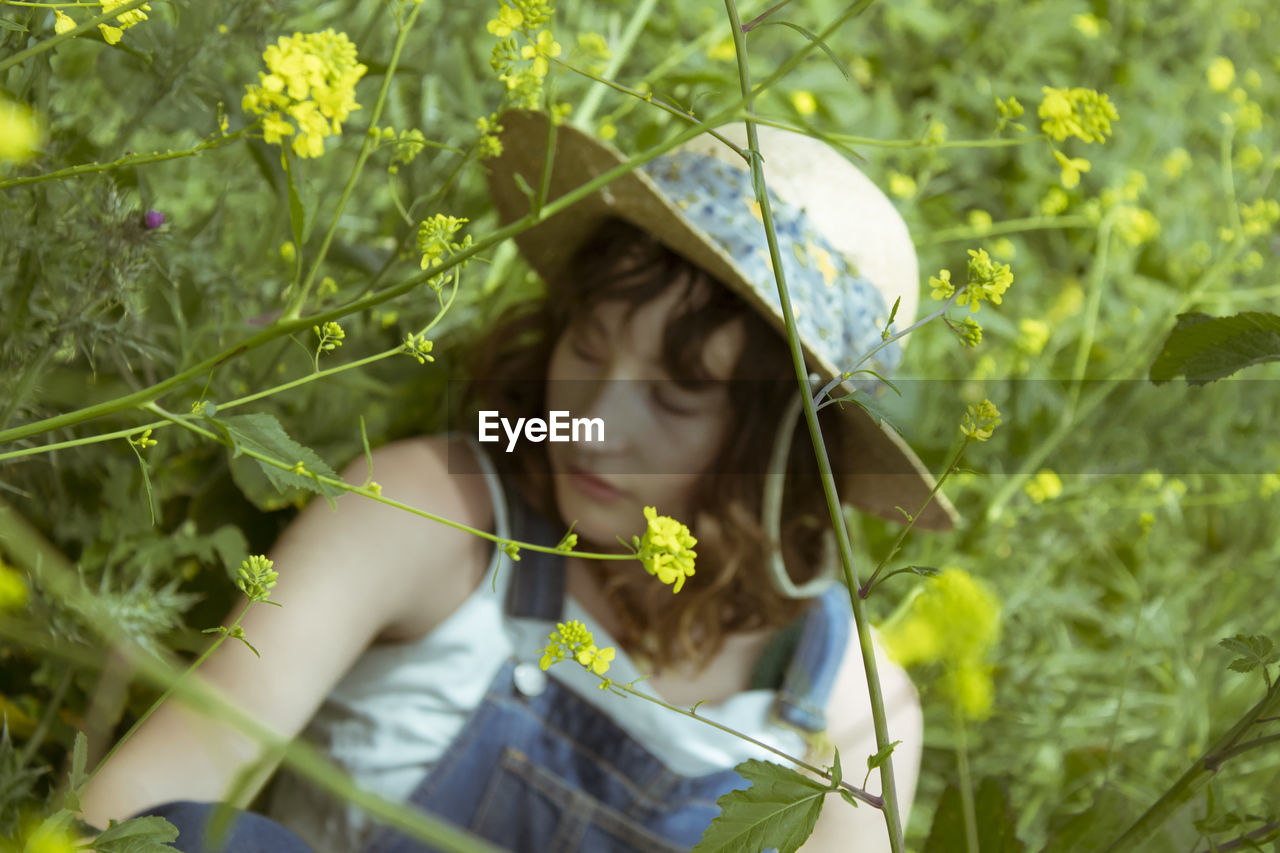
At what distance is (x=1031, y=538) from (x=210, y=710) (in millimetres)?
1167

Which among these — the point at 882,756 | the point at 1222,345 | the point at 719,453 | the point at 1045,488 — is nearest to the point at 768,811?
the point at 882,756

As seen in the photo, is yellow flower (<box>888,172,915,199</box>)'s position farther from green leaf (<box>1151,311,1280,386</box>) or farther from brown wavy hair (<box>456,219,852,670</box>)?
green leaf (<box>1151,311,1280,386</box>)

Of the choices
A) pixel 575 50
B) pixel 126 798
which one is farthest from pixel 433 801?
pixel 575 50

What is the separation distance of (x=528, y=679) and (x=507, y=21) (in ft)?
2.04

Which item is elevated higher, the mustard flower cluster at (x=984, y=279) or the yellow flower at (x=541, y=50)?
the yellow flower at (x=541, y=50)

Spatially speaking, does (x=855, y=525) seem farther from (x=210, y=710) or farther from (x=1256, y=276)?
(x=210, y=710)

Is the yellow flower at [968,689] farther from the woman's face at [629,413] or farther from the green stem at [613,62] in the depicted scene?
the green stem at [613,62]

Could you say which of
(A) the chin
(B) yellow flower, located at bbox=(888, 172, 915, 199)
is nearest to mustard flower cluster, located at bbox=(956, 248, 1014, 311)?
(A) the chin

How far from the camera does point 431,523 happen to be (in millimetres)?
812

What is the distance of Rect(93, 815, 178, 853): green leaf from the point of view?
1.04 feet

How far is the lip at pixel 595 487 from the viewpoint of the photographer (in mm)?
790

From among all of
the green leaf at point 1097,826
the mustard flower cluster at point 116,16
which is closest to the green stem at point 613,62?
the mustard flower cluster at point 116,16

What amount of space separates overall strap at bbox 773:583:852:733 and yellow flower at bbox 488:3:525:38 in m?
0.68

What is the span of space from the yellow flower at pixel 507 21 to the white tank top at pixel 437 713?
0.53m
